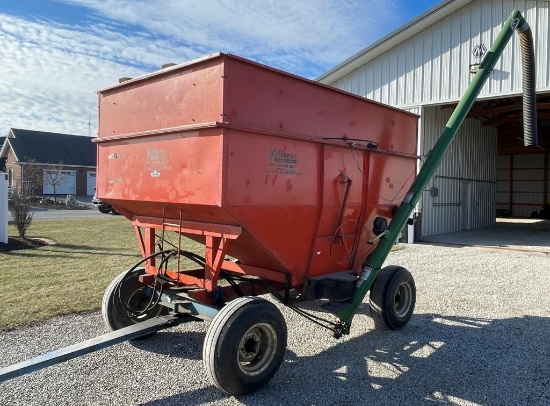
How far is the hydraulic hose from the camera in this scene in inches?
239

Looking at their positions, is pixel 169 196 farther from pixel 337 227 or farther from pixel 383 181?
pixel 383 181

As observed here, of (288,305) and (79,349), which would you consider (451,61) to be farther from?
(79,349)

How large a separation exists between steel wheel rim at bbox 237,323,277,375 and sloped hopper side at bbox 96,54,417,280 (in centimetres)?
73

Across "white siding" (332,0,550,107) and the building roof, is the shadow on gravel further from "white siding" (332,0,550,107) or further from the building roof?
the building roof

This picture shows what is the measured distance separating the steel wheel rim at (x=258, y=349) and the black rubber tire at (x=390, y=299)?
1.87m

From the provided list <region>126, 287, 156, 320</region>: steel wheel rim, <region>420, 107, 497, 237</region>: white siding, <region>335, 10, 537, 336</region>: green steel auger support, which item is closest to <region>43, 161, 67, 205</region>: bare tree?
<region>420, 107, 497, 237</region>: white siding

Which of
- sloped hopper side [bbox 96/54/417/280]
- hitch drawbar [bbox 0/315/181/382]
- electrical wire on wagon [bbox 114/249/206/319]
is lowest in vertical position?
hitch drawbar [bbox 0/315/181/382]

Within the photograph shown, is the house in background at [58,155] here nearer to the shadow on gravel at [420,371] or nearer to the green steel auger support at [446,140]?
the green steel auger support at [446,140]

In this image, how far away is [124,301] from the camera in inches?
203

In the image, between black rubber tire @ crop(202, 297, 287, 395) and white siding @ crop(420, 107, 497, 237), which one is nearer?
black rubber tire @ crop(202, 297, 287, 395)

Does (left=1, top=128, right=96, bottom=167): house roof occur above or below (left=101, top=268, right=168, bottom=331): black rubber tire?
above

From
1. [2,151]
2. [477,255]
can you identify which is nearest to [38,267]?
[477,255]

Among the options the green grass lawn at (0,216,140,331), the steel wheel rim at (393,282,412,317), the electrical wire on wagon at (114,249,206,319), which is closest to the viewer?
the electrical wire on wagon at (114,249,206,319)

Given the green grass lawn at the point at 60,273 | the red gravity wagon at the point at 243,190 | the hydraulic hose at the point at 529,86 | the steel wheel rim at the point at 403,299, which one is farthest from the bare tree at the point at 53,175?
the hydraulic hose at the point at 529,86
